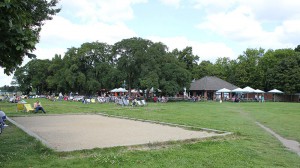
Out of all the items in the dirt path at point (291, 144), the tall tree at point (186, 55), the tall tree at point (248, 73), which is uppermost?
the tall tree at point (186, 55)

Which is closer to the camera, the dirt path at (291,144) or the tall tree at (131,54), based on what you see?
the dirt path at (291,144)

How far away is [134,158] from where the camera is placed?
736 centimetres

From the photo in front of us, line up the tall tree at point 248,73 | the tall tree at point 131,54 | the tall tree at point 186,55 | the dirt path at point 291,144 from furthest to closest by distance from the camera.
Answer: the tall tree at point 186,55
the tall tree at point 248,73
the tall tree at point 131,54
the dirt path at point 291,144

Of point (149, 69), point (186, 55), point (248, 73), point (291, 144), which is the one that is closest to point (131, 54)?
point (149, 69)

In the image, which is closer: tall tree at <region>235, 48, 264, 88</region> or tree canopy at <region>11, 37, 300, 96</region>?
tree canopy at <region>11, 37, 300, 96</region>

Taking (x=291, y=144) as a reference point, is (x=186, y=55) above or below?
above

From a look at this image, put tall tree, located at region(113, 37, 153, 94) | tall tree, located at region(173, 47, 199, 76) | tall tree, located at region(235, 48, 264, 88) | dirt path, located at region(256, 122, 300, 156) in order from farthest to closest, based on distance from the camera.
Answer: tall tree, located at region(173, 47, 199, 76), tall tree, located at region(235, 48, 264, 88), tall tree, located at region(113, 37, 153, 94), dirt path, located at region(256, 122, 300, 156)

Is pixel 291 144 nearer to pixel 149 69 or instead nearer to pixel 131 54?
pixel 149 69

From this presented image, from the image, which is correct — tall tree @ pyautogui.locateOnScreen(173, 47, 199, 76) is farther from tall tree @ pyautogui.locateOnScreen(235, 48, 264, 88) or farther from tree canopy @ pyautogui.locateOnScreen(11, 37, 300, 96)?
tall tree @ pyautogui.locateOnScreen(235, 48, 264, 88)

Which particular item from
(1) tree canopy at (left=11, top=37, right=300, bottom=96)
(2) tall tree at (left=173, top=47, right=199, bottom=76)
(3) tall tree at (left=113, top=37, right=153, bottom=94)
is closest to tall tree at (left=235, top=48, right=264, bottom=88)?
(1) tree canopy at (left=11, top=37, right=300, bottom=96)

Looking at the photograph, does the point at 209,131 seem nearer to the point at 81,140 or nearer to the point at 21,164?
the point at 81,140

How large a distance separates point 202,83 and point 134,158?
190ft

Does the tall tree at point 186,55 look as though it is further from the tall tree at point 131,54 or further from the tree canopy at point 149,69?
the tall tree at point 131,54

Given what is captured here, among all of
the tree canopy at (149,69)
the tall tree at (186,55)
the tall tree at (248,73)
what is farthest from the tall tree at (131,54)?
the tall tree at (248,73)
